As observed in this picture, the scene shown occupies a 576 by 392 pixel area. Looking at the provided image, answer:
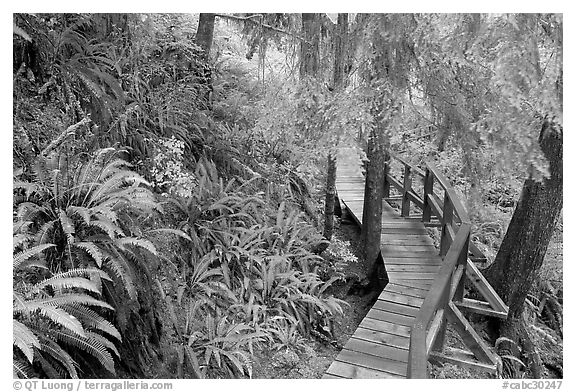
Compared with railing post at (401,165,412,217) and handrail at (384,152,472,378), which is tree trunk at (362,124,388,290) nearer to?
handrail at (384,152,472,378)

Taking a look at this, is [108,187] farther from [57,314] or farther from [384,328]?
[384,328]

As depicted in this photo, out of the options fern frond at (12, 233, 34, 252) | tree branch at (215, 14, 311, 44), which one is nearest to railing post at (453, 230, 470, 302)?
tree branch at (215, 14, 311, 44)

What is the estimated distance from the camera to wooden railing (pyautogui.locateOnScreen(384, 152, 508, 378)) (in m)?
2.59

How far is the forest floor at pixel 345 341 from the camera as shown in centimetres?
392

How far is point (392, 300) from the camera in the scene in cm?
422

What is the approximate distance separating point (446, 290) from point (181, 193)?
90.4 inches

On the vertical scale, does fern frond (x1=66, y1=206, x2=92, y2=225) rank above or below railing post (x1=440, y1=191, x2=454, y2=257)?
above

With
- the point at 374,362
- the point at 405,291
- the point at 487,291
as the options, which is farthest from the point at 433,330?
the point at 487,291

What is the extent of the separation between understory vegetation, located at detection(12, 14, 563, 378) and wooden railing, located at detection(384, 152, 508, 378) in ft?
1.04

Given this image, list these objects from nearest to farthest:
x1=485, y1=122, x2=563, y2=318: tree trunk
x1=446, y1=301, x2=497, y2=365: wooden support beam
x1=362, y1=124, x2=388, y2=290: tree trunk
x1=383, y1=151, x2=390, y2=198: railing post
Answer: x1=446, y1=301, x2=497, y2=365: wooden support beam, x1=485, y1=122, x2=563, y2=318: tree trunk, x1=362, y1=124, x2=388, y2=290: tree trunk, x1=383, y1=151, x2=390, y2=198: railing post

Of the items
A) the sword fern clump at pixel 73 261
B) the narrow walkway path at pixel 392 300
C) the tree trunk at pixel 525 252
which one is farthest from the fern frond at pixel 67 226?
the tree trunk at pixel 525 252

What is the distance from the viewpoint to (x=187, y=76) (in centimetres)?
554
